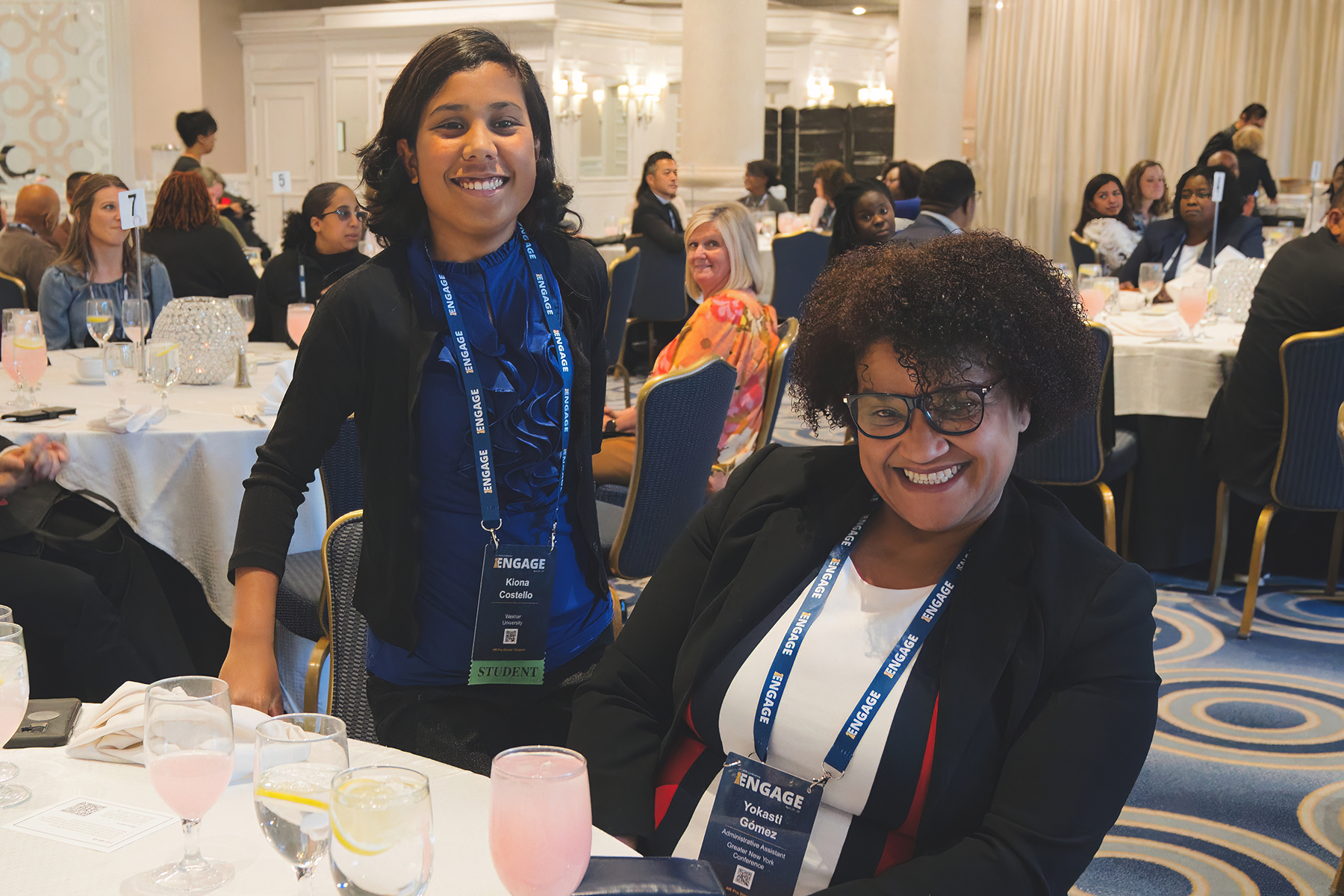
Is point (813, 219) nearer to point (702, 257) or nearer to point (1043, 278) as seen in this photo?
point (702, 257)

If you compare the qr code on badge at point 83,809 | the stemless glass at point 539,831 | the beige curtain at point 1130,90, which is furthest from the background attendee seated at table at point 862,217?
the beige curtain at point 1130,90

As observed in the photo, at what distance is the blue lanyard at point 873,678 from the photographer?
130 cm

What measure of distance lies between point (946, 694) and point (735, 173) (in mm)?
9379

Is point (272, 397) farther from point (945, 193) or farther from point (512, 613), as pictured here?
point (945, 193)

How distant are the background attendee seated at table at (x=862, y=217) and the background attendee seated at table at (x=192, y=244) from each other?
8.37ft

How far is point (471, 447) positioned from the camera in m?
1.63

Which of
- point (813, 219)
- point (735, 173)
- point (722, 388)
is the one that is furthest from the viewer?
point (735, 173)

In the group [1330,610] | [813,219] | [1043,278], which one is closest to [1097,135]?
[813,219]

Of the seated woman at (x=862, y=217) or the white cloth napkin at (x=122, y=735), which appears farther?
the seated woman at (x=862, y=217)

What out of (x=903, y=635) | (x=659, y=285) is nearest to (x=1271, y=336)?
(x=903, y=635)

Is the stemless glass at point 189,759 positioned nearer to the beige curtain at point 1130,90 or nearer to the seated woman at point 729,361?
the seated woman at point 729,361

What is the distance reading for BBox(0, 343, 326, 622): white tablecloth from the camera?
9.24ft

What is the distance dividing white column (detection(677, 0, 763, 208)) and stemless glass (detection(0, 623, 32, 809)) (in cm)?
936

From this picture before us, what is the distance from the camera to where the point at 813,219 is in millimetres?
9633
